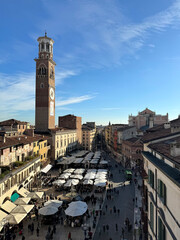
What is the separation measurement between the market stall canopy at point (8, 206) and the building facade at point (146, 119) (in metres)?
68.2

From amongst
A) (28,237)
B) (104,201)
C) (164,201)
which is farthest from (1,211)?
(164,201)

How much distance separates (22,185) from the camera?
32.0 metres

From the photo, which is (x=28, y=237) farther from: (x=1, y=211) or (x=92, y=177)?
(x=92, y=177)

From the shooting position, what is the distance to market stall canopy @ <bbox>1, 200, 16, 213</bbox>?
76.8 ft

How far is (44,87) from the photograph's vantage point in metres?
62.5

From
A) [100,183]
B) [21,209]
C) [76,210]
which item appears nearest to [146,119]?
[100,183]

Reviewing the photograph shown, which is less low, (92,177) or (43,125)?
(43,125)

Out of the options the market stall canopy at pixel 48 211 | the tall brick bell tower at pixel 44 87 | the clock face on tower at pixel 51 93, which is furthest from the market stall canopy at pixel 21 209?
the clock face on tower at pixel 51 93

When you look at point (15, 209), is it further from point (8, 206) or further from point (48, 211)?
point (48, 211)

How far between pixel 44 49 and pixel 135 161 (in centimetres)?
4674

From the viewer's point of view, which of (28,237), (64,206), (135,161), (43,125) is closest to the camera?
(28,237)

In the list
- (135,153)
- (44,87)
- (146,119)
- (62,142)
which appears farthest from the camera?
(146,119)

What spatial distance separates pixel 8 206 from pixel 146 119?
7390cm

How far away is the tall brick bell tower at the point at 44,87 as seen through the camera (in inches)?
2441
